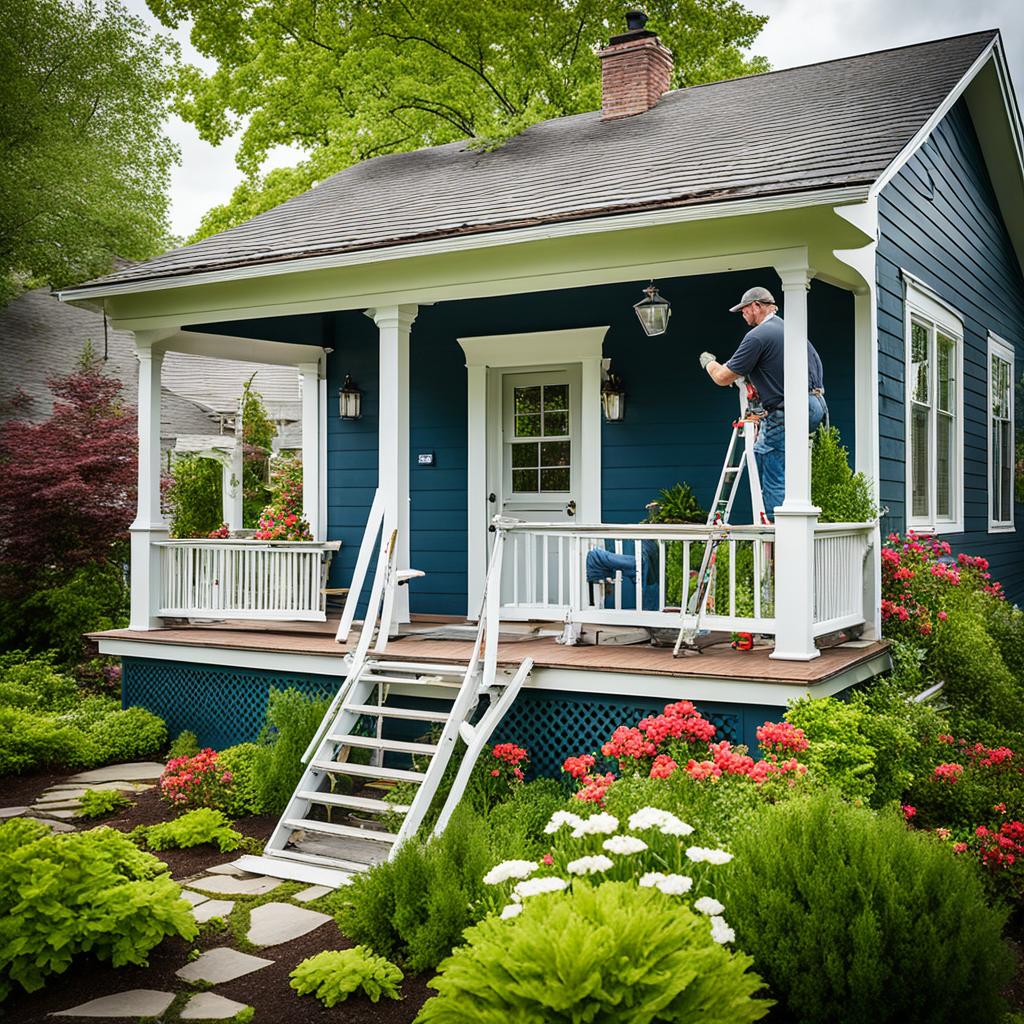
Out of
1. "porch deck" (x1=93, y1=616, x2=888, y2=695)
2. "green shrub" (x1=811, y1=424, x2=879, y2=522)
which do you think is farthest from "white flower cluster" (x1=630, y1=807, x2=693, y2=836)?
"green shrub" (x1=811, y1=424, x2=879, y2=522)

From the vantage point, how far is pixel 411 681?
6.43 meters

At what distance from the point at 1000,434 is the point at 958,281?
2.20m

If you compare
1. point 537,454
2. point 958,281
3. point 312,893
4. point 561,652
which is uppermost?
point 958,281

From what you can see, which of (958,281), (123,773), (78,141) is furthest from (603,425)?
(78,141)

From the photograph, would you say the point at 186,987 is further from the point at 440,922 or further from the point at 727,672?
the point at 727,672

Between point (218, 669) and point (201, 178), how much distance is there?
30671 millimetres

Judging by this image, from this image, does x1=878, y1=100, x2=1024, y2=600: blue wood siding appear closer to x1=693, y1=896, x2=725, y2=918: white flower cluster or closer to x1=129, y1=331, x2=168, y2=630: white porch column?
x1=693, y1=896, x2=725, y2=918: white flower cluster

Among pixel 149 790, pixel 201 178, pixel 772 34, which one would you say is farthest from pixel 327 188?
pixel 201 178

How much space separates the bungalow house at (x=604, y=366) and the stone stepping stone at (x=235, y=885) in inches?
36.9

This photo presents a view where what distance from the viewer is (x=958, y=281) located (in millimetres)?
10039

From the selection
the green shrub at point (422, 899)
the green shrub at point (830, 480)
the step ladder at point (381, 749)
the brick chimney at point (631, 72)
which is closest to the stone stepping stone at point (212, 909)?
the step ladder at point (381, 749)

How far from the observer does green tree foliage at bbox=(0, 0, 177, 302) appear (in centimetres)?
2128

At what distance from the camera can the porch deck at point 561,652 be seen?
19.8 ft

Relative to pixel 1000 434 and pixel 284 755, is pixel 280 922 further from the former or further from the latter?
pixel 1000 434
